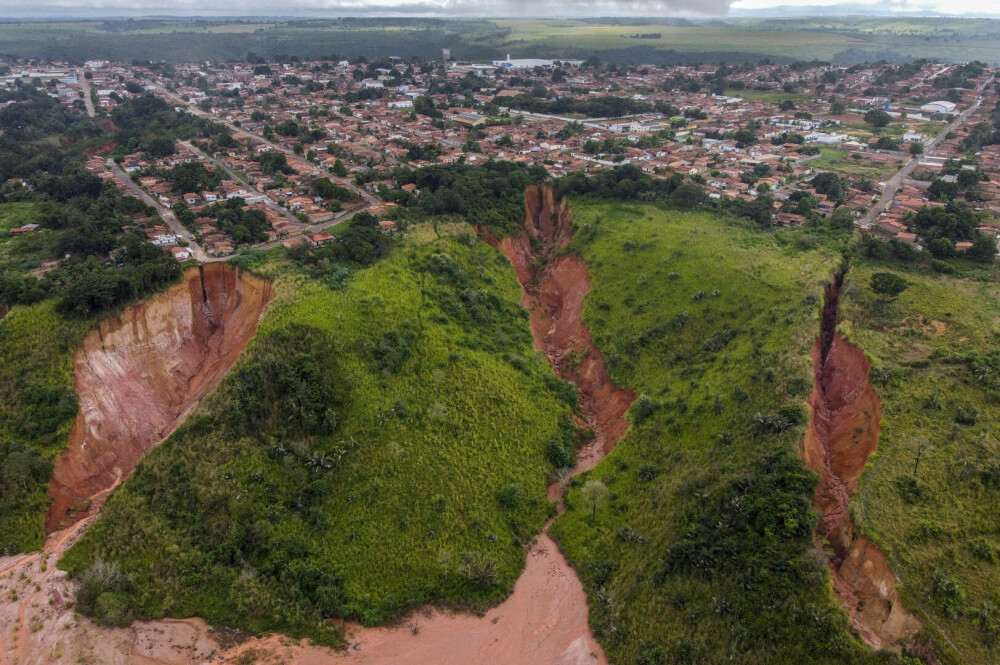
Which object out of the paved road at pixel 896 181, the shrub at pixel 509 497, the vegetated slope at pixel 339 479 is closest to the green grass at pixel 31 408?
the vegetated slope at pixel 339 479

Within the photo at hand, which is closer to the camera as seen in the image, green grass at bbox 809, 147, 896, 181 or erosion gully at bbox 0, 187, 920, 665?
erosion gully at bbox 0, 187, 920, 665

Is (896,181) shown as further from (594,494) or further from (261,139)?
(261,139)

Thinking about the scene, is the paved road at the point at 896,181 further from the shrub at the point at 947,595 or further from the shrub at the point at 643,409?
the shrub at the point at 947,595

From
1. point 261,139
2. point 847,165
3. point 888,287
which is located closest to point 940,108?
point 847,165

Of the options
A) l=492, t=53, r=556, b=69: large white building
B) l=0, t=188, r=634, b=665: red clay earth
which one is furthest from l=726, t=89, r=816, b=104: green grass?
l=0, t=188, r=634, b=665: red clay earth

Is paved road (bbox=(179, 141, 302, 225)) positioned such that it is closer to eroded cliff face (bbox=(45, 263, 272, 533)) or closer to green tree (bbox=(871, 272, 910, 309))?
eroded cliff face (bbox=(45, 263, 272, 533))

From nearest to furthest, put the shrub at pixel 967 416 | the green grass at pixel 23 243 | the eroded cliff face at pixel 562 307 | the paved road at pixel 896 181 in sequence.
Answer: the shrub at pixel 967 416, the eroded cliff face at pixel 562 307, the green grass at pixel 23 243, the paved road at pixel 896 181
